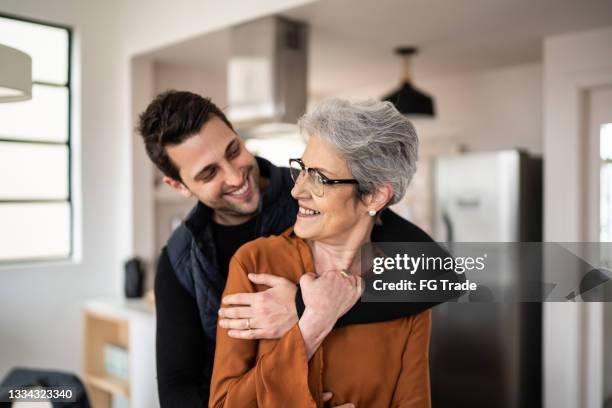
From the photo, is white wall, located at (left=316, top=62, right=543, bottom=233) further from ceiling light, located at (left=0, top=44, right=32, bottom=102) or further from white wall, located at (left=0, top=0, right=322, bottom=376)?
ceiling light, located at (left=0, top=44, right=32, bottom=102)

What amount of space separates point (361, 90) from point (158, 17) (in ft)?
6.56

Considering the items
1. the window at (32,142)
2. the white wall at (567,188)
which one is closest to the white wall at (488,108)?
the white wall at (567,188)

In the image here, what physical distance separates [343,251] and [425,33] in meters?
2.13

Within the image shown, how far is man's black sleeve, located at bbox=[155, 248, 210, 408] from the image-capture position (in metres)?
1.19

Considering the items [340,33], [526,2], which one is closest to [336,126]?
[526,2]

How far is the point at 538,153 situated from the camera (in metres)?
3.86

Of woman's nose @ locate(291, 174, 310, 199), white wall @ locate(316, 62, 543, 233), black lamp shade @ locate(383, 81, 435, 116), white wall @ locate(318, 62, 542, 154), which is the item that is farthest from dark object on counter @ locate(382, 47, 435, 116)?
woman's nose @ locate(291, 174, 310, 199)

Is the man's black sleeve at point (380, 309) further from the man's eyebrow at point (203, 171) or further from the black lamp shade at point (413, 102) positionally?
the black lamp shade at point (413, 102)

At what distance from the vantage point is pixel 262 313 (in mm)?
1065

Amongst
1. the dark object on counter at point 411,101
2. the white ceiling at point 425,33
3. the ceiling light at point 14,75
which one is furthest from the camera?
the dark object on counter at point 411,101

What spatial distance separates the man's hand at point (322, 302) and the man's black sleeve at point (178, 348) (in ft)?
A: 0.99

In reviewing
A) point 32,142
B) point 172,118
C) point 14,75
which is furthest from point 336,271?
point 32,142

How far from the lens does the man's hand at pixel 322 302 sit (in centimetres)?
105

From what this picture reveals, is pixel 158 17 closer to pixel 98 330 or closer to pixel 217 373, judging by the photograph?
pixel 98 330
